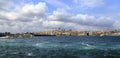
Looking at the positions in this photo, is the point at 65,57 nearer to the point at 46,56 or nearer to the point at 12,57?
the point at 46,56

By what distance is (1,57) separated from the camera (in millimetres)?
52188

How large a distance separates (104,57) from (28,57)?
14406 mm

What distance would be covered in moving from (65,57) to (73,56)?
2105 millimetres

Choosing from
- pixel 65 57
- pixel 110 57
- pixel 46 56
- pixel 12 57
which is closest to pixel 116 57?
pixel 110 57

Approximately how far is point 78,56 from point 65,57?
10.0ft

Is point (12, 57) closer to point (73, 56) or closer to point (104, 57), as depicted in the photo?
point (73, 56)

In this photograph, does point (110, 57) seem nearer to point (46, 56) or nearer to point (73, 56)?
point (73, 56)

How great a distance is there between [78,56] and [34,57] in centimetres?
888

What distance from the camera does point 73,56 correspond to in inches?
2152

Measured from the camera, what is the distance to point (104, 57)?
53281mm

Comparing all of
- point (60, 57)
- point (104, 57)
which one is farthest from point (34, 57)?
point (104, 57)

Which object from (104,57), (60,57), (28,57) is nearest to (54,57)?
(60,57)

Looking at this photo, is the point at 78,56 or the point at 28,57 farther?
the point at 78,56

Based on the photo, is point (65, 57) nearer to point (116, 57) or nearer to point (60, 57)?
point (60, 57)
